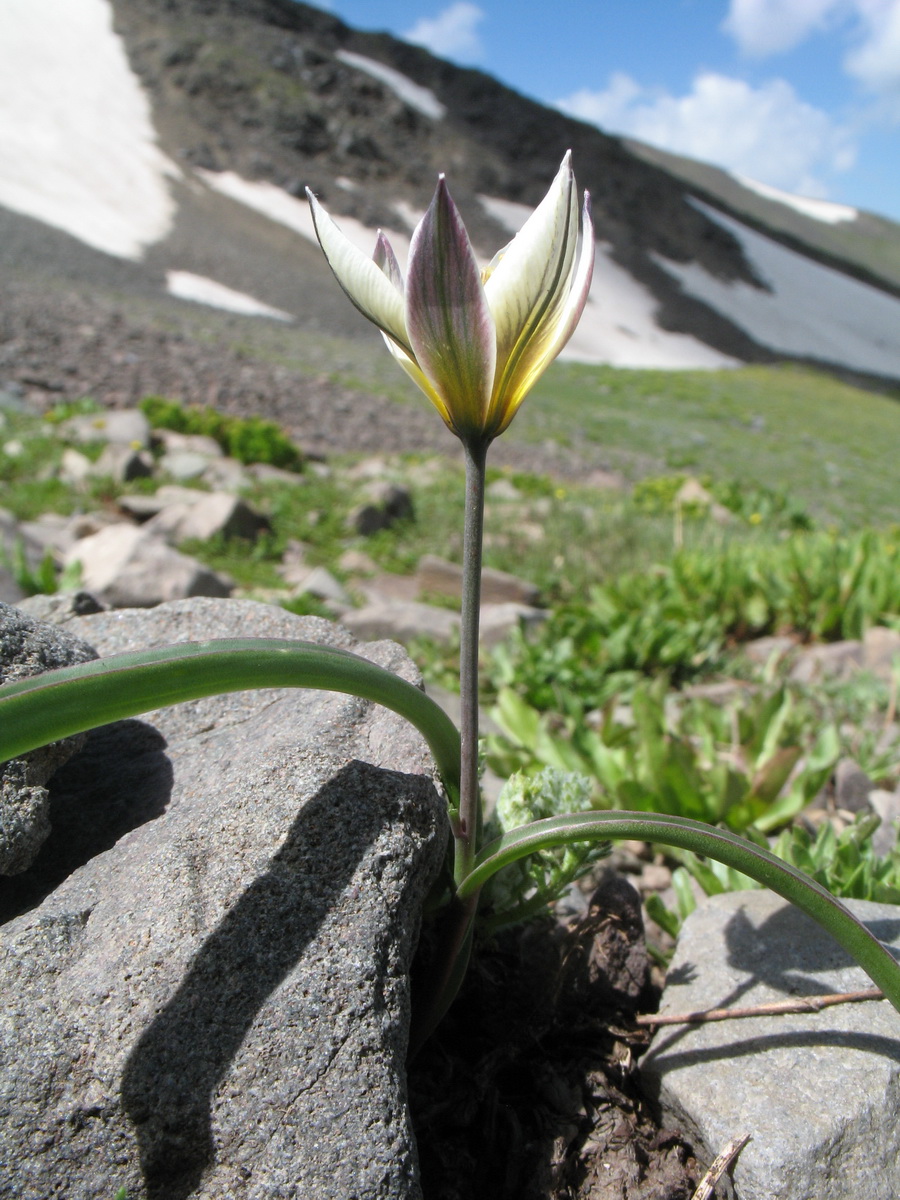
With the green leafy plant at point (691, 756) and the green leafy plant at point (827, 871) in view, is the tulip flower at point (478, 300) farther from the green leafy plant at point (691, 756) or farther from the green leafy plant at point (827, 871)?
the green leafy plant at point (691, 756)

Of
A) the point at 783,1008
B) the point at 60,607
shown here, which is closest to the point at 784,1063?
the point at 783,1008

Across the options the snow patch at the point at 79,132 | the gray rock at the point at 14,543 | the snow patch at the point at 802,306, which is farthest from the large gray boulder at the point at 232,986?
the snow patch at the point at 802,306

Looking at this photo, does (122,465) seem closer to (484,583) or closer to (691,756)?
(484,583)

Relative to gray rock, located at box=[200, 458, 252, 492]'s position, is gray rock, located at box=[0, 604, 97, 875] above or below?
above

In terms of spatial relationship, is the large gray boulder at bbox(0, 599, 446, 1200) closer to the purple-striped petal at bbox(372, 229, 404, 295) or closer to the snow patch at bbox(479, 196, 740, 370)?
the purple-striped petal at bbox(372, 229, 404, 295)

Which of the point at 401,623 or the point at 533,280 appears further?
the point at 401,623

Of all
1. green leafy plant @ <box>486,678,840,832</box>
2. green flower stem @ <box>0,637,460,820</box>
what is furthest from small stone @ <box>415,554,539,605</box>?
green flower stem @ <box>0,637,460,820</box>
